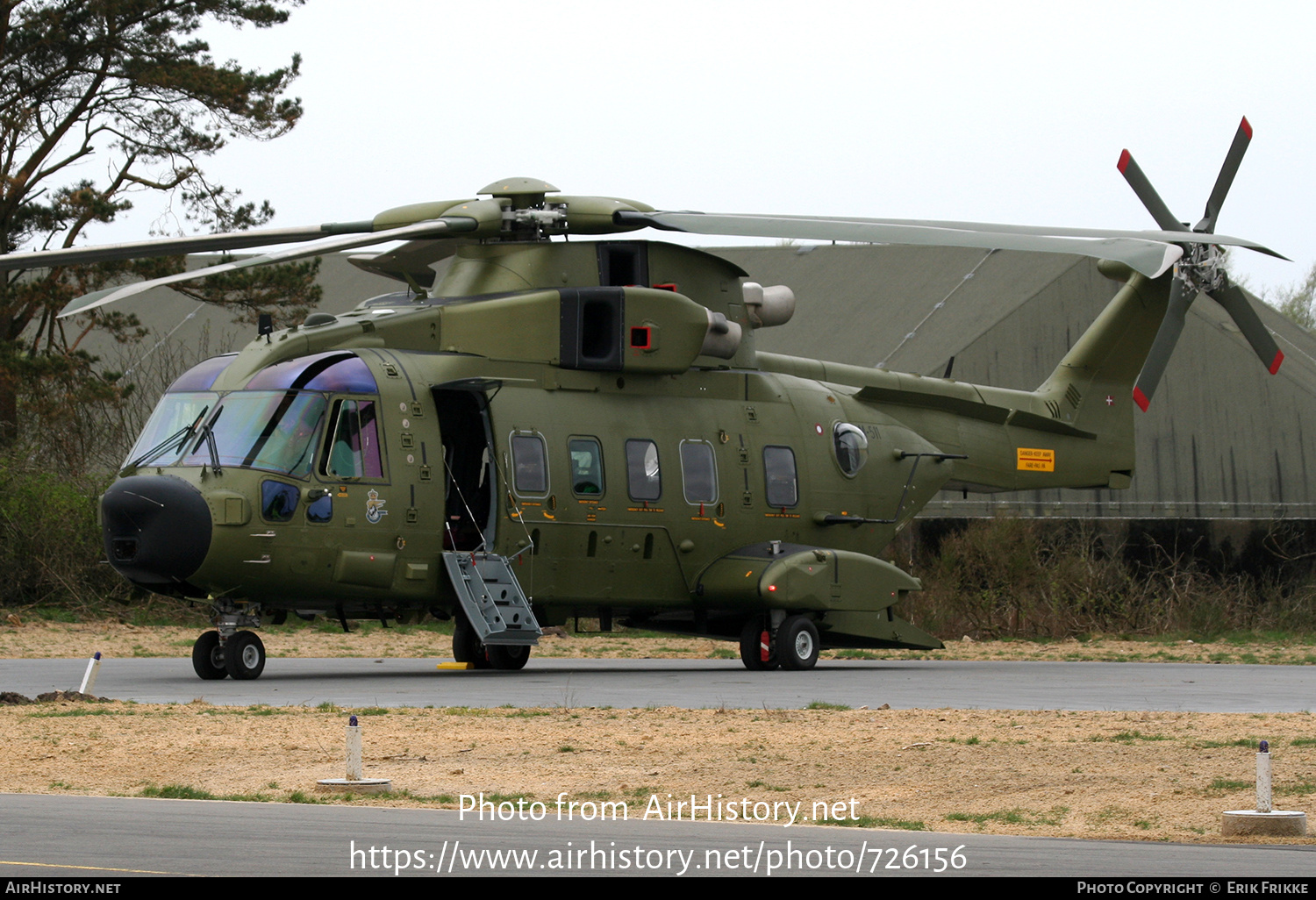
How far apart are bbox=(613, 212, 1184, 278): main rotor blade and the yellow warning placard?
752cm

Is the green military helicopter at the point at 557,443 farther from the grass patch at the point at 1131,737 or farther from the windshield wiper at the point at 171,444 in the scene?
the grass patch at the point at 1131,737

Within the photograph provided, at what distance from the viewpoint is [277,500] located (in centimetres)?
1909

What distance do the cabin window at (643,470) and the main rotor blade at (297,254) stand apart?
3509mm

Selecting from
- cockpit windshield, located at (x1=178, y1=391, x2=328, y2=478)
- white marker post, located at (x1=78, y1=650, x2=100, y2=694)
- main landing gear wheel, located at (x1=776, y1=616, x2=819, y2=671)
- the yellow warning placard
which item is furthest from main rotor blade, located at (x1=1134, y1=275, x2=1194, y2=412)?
white marker post, located at (x1=78, y1=650, x2=100, y2=694)

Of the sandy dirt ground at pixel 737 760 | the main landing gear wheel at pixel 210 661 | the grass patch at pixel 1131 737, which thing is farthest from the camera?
the main landing gear wheel at pixel 210 661

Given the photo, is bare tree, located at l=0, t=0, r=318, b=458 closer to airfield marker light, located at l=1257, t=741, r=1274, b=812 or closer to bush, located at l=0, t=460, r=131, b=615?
bush, located at l=0, t=460, r=131, b=615

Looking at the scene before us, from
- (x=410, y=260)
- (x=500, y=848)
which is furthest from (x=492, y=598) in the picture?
(x=500, y=848)

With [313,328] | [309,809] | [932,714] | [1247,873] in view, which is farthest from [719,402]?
[1247,873]

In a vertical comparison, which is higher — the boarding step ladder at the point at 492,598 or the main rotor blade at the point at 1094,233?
the main rotor blade at the point at 1094,233

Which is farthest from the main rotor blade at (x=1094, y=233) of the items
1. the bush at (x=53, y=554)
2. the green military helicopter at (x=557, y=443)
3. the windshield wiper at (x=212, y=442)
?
the bush at (x=53, y=554)

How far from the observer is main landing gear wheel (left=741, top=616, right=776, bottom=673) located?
2270 centimetres

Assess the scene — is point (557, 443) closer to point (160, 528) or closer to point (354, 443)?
point (354, 443)

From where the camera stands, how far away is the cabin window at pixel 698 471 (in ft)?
73.6

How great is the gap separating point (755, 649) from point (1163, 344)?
24.6ft
